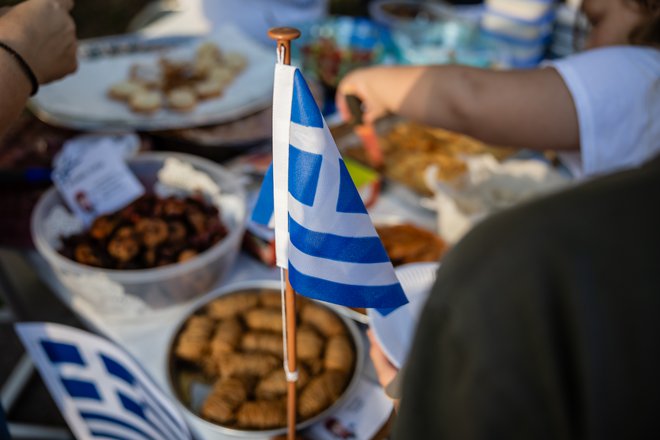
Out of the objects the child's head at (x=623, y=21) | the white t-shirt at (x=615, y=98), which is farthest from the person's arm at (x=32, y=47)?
the child's head at (x=623, y=21)

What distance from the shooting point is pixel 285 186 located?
23.9 inches

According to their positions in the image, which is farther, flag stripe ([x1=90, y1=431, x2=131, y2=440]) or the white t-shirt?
flag stripe ([x1=90, y1=431, x2=131, y2=440])

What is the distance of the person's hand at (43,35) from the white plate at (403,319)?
0.69m

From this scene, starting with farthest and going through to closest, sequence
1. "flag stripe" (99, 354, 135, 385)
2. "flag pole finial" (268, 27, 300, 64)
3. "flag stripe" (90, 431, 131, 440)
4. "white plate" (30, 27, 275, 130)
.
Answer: "white plate" (30, 27, 275, 130), "flag stripe" (90, 431, 131, 440), "flag stripe" (99, 354, 135, 385), "flag pole finial" (268, 27, 300, 64)

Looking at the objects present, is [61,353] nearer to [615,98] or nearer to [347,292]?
[347,292]

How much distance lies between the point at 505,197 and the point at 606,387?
3.79 feet

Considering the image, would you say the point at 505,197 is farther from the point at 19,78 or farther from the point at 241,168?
the point at 19,78

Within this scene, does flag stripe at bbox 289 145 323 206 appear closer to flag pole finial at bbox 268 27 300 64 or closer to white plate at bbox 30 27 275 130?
flag pole finial at bbox 268 27 300 64

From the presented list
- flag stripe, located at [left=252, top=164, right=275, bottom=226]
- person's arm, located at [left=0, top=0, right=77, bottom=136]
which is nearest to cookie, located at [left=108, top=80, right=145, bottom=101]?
person's arm, located at [left=0, top=0, right=77, bottom=136]

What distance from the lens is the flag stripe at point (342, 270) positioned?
0.61 m

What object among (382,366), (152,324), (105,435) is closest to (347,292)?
(382,366)

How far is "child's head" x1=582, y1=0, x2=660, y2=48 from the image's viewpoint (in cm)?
94

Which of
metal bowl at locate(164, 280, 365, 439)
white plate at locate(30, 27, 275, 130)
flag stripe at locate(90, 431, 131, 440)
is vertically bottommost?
flag stripe at locate(90, 431, 131, 440)

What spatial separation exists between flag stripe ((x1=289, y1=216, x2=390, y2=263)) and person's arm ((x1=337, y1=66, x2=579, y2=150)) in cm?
53
